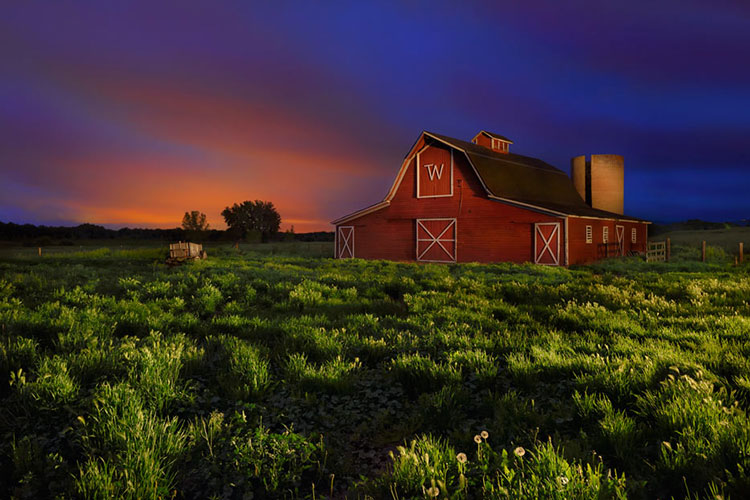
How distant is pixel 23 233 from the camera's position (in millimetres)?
77000

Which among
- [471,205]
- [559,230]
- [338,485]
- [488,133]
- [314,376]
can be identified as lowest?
[338,485]

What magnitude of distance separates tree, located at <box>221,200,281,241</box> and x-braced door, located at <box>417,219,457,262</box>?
78731 millimetres

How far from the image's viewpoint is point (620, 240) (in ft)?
108

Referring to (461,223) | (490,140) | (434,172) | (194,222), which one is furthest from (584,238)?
(194,222)

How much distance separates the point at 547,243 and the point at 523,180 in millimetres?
8871

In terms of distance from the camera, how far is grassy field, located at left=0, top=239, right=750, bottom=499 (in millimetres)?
2828

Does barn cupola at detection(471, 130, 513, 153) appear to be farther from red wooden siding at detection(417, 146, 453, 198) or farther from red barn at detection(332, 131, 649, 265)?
red wooden siding at detection(417, 146, 453, 198)

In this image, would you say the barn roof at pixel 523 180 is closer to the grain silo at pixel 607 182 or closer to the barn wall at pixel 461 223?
the barn wall at pixel 461 223

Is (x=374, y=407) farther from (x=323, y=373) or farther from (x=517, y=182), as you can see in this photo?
(x=517, y=182)

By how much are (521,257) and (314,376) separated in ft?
79.1

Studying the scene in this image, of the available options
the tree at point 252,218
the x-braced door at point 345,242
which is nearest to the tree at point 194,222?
the tree at point 252,218

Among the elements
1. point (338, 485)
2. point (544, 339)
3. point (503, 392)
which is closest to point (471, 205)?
point (544, 339)

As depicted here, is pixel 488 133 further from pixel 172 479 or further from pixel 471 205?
pixel 172 479

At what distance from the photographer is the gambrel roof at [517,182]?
90.6 feet
